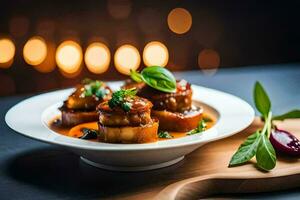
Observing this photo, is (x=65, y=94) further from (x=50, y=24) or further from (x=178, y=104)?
(x=50, y=24)

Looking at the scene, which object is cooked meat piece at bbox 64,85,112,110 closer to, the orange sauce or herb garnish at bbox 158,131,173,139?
the orange sauce

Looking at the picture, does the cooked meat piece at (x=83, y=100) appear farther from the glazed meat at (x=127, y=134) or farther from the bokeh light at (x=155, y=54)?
the bokeh light at (x=155, y=54)

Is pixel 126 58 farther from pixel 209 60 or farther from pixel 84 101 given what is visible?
pixel 84 101

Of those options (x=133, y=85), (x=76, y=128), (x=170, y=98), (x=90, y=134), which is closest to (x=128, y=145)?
(x=90, y=134)

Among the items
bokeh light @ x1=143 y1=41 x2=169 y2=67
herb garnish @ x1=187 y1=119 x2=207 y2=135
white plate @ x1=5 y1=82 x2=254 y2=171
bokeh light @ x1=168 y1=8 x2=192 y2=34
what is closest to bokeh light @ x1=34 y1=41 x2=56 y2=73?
bokeh light @ x1=143 y1=41 x2=169 y2=67

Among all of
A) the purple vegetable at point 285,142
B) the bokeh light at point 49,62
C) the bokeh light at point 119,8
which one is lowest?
the bokeh light at point 49,62

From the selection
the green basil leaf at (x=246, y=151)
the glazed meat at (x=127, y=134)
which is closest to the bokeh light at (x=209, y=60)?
the green basil leaf at (x=246, y=151)
